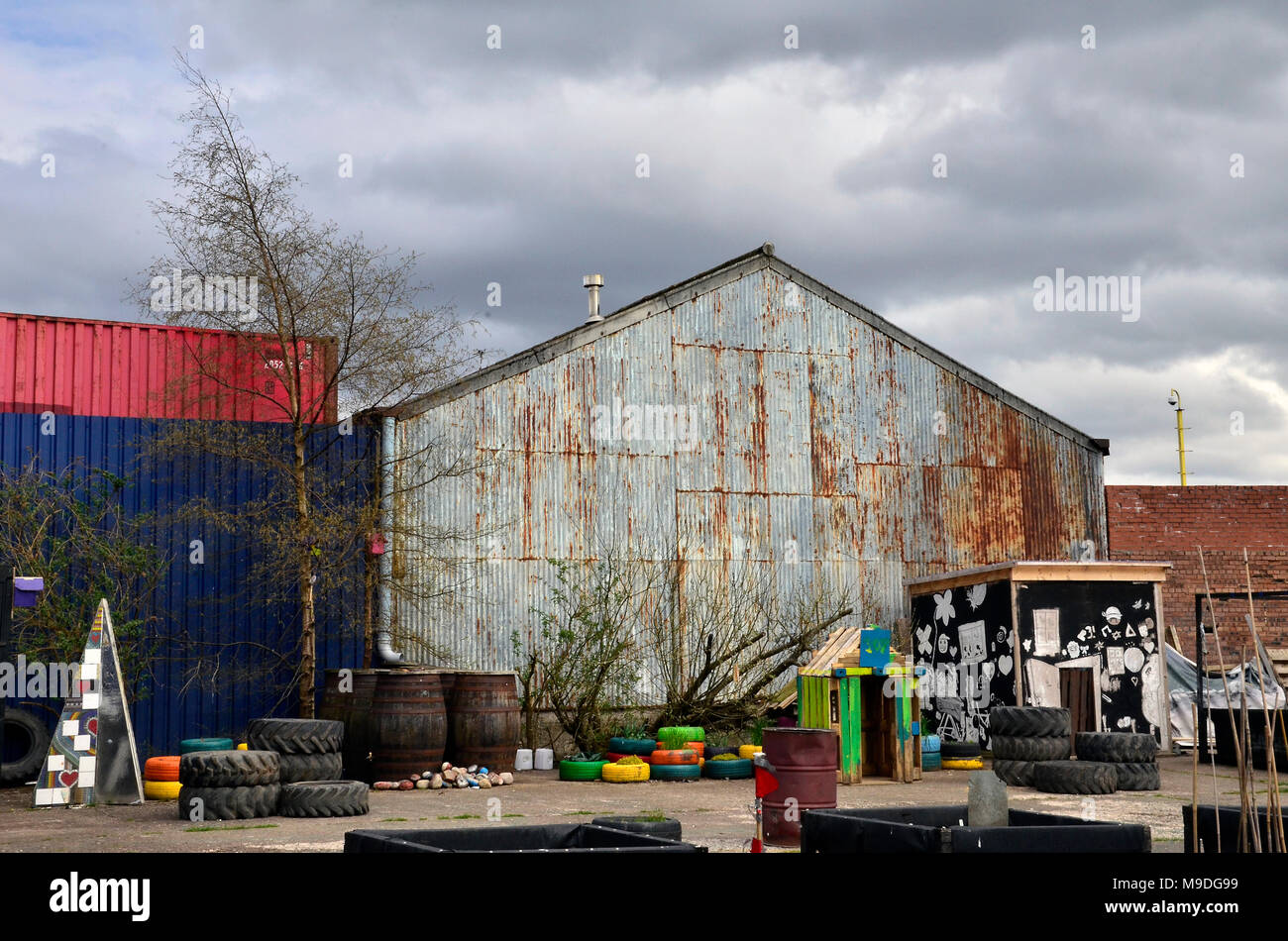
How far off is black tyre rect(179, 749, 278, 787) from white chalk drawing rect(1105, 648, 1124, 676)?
12773 mm

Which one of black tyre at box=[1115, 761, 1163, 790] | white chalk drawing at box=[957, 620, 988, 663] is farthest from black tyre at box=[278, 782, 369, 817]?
white chalk drawing at box=[957, 620, 988, 663]

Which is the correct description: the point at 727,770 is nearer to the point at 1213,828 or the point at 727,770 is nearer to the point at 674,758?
the point at 674,758

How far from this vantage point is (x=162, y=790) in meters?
14.7

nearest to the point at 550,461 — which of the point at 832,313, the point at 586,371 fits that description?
the point at 586,371

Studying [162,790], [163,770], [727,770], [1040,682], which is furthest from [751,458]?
[162,790]

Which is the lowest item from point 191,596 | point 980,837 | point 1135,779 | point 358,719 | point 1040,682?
point 1135,779

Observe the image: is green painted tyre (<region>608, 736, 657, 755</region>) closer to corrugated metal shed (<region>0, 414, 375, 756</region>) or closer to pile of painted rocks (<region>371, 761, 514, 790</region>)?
pile of painted rocks (<region>371, 761, 514, 790</region>)

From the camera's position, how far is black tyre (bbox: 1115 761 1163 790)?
1519 cm

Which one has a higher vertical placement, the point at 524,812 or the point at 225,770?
the point at 225,770

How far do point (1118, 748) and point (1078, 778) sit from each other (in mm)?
977

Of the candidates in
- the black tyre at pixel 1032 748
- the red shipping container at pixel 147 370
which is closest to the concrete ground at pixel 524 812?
the black tyre at pixel 1032 748

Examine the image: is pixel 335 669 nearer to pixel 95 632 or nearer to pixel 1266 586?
pixel 95 632

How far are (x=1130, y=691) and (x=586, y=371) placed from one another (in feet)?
32.4
